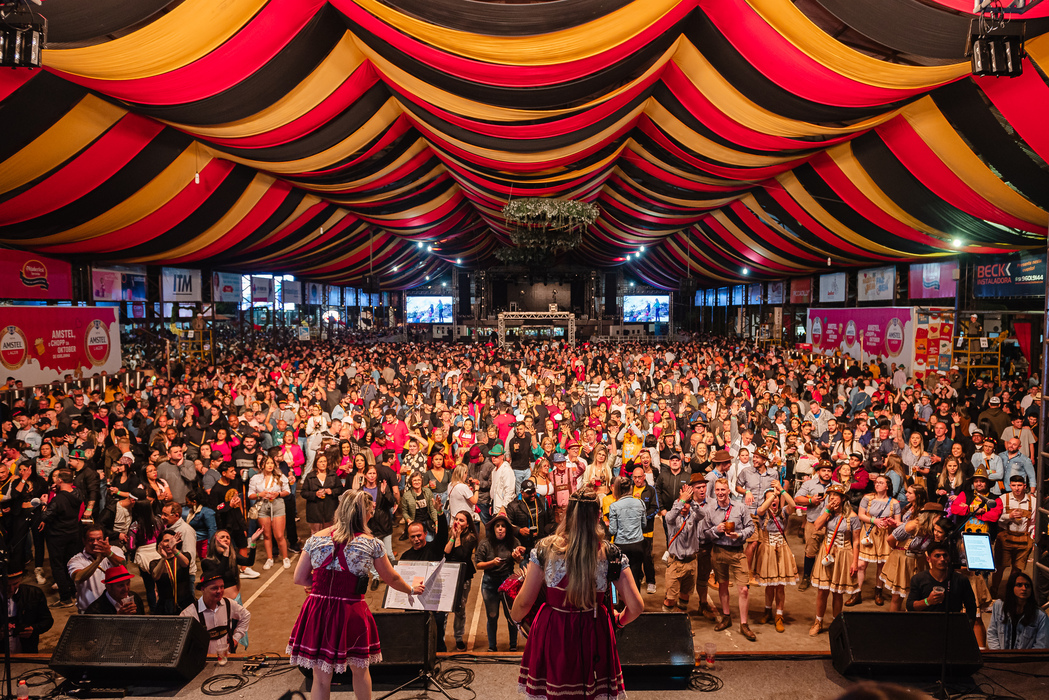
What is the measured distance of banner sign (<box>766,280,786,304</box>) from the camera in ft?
71.3

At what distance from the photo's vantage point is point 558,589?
2686 millimetres

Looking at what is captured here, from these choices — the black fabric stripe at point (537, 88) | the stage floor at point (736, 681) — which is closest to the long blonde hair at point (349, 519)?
the stage floor at point (736, 681)

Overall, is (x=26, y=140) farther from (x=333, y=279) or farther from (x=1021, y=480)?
(x=333, y=279)

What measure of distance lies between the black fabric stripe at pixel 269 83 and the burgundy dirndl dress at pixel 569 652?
5506mm

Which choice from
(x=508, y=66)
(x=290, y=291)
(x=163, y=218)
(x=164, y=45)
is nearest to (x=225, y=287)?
(x=290, y=291)

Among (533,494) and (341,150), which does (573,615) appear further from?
(341,150)

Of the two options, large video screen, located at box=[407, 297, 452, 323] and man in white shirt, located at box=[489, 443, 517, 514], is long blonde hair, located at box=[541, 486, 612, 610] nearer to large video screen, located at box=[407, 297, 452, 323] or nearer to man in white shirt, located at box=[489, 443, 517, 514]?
man in white shirt, located at box=[489, 443, 517, 514]

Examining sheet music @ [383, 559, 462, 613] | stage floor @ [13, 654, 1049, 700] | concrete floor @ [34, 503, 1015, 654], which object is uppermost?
sheet music @ [383, 559, 462, 613]

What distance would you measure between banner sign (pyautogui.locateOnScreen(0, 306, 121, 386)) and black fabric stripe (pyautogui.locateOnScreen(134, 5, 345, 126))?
7.35m

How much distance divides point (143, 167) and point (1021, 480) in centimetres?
1156

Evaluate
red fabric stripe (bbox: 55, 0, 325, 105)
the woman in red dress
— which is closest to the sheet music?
the woman in red dress

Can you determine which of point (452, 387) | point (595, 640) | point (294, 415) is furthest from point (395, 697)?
point (452, 387)

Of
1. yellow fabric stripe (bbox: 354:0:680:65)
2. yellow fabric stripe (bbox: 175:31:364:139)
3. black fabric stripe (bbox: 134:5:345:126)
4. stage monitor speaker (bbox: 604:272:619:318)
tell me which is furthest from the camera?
stage monitor speaker (bbox: 604:272:619:318)

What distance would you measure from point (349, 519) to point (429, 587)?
1222mm
